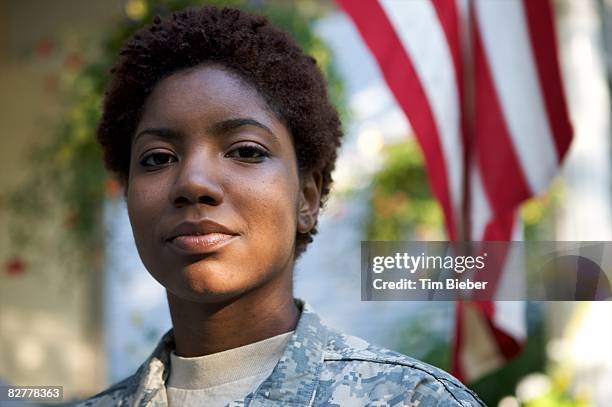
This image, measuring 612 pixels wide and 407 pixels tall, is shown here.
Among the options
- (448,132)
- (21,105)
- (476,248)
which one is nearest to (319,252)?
(21,105)

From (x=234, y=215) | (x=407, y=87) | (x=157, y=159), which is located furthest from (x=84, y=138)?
(x=234, y=215)

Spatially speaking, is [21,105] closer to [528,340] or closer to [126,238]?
[126,238]

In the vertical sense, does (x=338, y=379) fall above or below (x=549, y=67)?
below

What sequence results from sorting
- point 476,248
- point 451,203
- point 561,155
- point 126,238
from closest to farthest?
1. point 476,248
2. point 451,203
3. point 561,155
4. point 126,238

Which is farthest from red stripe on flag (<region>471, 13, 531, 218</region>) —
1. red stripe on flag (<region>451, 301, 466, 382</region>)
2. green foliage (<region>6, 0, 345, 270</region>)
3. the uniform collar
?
the uniform collar

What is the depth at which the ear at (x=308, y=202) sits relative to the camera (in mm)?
1439

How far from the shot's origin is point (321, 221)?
416 cm

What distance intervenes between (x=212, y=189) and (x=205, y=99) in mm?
137

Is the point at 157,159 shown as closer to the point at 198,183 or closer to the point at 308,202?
the point at 198,183

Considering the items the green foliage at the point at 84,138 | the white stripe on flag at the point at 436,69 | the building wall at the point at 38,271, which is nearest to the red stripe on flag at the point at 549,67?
the white stripe on flag at the point at 436,69

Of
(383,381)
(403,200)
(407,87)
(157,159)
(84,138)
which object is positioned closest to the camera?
(383,381)

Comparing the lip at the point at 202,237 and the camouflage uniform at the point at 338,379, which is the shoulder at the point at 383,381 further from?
the lip at the point at 202,237

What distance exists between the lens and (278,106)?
1384 millimetres

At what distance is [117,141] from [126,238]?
250cm
